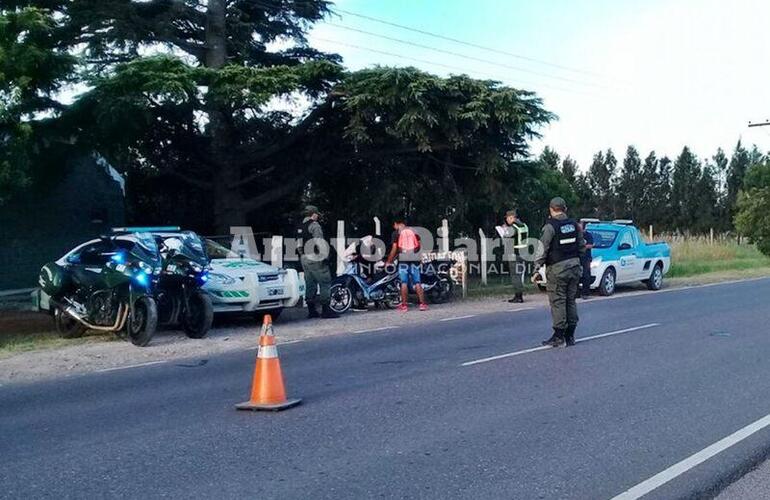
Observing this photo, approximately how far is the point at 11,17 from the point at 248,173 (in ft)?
35.0

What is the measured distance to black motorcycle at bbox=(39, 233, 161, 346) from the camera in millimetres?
13594

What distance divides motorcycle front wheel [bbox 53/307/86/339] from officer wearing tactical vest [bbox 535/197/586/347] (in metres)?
7.83

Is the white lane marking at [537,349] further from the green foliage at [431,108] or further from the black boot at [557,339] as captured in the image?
the green foliage at [431,108]

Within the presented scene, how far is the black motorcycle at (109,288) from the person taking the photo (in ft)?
44.6

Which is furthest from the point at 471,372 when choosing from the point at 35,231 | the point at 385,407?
the point at 35,231

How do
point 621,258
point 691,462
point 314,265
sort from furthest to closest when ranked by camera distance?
point 621,258
point 314,265
point 691,462

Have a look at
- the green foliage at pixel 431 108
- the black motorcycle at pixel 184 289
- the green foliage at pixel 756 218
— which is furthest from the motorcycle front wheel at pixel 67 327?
the green foliage at pixel 756 218

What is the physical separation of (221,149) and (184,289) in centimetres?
1046

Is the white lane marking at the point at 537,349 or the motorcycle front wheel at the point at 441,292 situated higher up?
the motorcycle front wheel at the point at 441,292

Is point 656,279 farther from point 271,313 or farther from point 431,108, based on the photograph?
point 271,313

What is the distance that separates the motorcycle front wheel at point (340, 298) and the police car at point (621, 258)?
5798 millimetres

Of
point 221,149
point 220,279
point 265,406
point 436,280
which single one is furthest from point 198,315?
point 221,149

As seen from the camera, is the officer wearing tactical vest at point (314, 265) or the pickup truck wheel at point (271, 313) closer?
the pickup truck wheel at point (271, 313)

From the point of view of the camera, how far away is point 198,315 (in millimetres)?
14312
